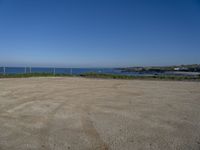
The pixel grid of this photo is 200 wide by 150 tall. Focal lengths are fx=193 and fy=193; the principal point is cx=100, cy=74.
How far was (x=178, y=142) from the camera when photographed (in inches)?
144

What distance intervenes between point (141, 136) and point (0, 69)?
20.9m

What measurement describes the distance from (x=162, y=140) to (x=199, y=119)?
207 centimetres

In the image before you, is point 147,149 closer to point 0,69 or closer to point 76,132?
point 76,132

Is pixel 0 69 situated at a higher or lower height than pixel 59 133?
higher

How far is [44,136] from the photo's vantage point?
A: 3.79 metres

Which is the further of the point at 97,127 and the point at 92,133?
the point at 97,127

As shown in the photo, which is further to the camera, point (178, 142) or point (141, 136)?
point (141, 136)

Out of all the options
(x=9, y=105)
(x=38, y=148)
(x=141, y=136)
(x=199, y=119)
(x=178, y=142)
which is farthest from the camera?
(x=9, y=105)

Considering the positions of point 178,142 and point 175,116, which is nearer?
point 178,142

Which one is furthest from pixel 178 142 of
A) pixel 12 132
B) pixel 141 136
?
pixel 12 132

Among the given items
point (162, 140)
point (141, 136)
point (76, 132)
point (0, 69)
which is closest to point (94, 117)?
point (76, 132)

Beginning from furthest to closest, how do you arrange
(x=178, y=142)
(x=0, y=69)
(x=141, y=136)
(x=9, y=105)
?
(x=0, y=69) → (x=9, y=105) → (x=141, y=136) → (x=178, y=142)

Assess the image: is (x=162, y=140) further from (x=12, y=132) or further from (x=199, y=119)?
(x=12, y=132)

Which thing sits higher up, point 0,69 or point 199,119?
point 0,69
